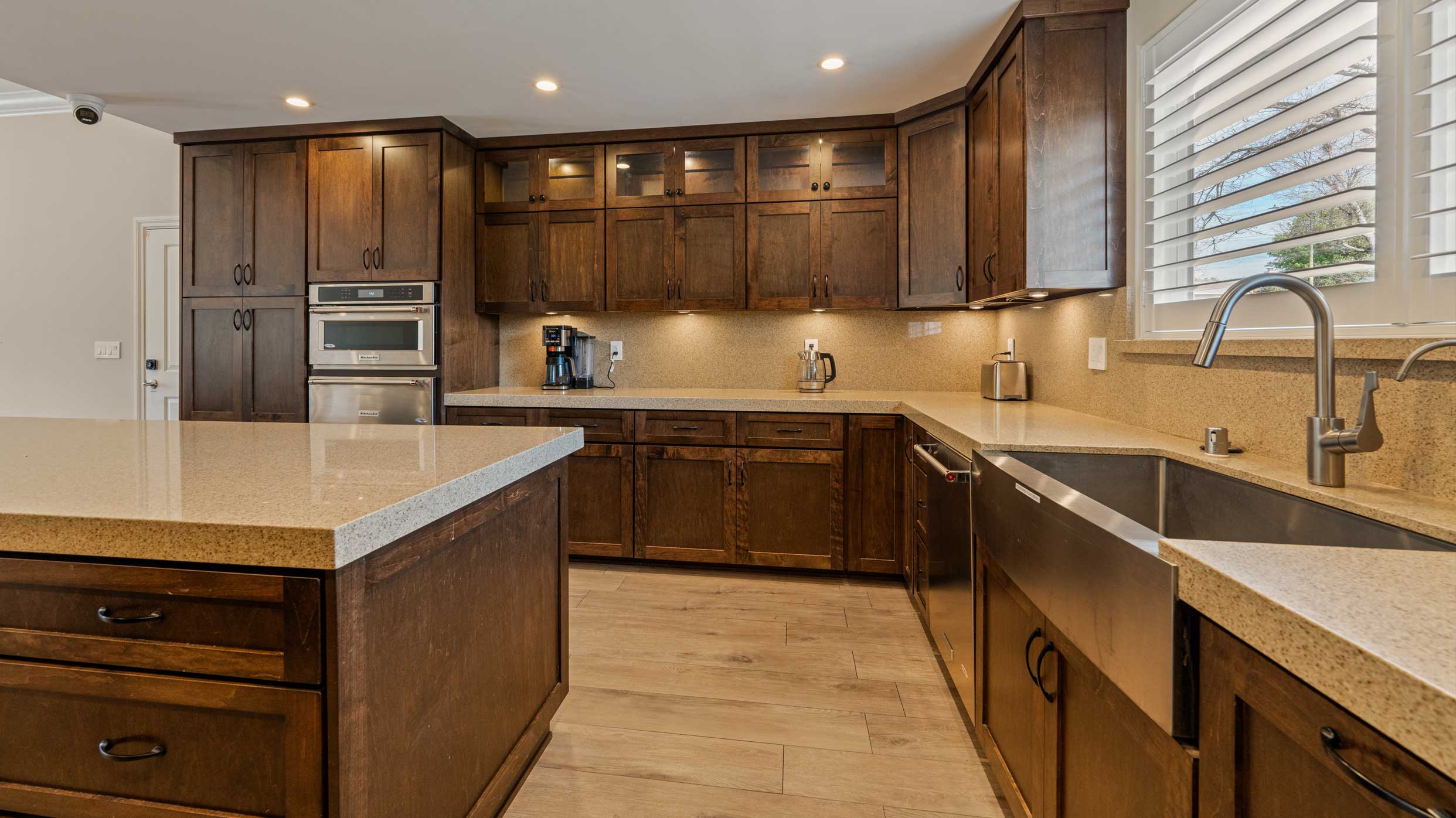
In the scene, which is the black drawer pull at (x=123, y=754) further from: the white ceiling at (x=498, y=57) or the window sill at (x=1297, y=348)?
the white ceiling at (x=498, y=57)

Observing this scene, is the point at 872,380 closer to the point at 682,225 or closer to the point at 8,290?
the point at 682,225

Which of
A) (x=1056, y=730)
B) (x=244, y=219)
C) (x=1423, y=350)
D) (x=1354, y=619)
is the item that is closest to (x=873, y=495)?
(x=1056, y=730)

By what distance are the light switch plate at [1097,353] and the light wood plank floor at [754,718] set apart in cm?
121

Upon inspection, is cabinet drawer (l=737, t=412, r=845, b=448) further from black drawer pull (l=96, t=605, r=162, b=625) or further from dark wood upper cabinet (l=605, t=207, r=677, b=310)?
black drawer pull (l=96, t=605, r=162, b=625)

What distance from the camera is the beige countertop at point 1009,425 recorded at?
1.06 metres

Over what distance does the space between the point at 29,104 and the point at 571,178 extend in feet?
12.9

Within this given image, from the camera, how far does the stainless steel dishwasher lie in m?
1.86

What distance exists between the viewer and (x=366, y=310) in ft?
11.3

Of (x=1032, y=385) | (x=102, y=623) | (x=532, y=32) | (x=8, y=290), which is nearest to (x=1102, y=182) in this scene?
(x=1032, y=385)

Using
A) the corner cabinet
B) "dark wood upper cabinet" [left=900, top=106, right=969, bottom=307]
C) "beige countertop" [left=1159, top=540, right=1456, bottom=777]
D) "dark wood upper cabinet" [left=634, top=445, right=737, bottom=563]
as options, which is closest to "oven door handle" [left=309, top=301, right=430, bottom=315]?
"dark wood upper cabinet" [left=634, top=445, right=737, bottom=563]

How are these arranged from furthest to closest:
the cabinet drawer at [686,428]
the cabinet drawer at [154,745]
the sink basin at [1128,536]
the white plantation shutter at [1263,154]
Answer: the cabinet drawer at [686,428] < the white plantation shutter at [1263,154] < the cabinet drawer at [154,745] < the sink basin at [1128,536]

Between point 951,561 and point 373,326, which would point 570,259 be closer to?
point 373,326

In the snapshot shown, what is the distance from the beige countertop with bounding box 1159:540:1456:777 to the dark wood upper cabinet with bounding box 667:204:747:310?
2844 mm

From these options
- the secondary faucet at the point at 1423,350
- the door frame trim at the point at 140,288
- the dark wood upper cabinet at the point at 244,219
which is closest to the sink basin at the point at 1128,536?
the secondary faucet at the point at 1423,350
